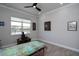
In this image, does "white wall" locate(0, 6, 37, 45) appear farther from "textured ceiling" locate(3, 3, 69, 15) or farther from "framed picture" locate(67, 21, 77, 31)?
"framed picture" locate(67, 21, 77, 31)

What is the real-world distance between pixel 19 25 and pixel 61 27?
79 centimetres

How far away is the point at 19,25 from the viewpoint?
1.07 meters

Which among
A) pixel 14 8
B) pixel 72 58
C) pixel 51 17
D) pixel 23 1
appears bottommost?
pixel 72 58

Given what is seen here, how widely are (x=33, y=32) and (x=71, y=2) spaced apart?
Answer: 846mm

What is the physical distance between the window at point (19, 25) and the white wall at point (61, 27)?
0.89ft

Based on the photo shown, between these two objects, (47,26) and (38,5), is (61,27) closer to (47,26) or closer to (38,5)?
(47,26)

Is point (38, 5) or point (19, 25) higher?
point (38, 5)

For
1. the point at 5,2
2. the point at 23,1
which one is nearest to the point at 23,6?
the point at 23,1

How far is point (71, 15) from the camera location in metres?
1.11

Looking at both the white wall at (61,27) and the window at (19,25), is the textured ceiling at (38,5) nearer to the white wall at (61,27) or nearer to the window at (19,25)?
the white wall at (61,27)

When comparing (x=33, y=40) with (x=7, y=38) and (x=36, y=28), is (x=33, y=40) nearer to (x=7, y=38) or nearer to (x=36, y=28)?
(x=36, y=28)

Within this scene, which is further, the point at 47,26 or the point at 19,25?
the point at 47,26

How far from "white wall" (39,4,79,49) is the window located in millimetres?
271

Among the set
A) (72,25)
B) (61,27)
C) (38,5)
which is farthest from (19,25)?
(72,25)
